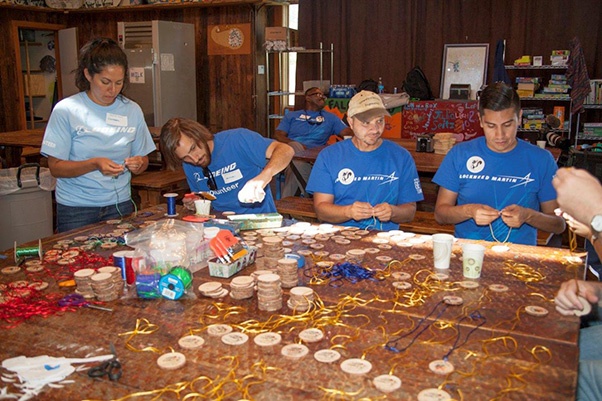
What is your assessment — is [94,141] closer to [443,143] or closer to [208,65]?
[443,143]

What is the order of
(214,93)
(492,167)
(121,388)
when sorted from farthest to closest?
(214,93) < (492,167) < (121,388)

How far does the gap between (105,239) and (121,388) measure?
1286 millimetres

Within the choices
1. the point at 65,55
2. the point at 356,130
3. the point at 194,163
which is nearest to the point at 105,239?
the point at 194,163

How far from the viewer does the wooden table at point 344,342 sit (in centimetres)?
125

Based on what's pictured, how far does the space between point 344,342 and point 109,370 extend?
23.9 inches

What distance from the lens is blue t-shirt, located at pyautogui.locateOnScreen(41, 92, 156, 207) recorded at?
2.77m

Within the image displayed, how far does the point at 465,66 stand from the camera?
784cm

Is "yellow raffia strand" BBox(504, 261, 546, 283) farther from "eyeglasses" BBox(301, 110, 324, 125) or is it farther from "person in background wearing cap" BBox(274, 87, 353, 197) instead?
"eyeglasses" BBox(301, 110, 324, 125)

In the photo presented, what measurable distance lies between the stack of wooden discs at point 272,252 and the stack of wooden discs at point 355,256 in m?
0.27

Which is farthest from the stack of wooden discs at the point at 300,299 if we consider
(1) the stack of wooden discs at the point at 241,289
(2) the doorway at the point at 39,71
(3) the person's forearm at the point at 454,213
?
(2) the doorway at the point at 39,71

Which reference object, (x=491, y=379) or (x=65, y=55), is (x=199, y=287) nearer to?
(x=491, y=379)

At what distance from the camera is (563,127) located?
734 centimetres

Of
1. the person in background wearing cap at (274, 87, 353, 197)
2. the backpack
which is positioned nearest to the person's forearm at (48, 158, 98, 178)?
the person in background wearing cap at (274, 87, 353, 197)

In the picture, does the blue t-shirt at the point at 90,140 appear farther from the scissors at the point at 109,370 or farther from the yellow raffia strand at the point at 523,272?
the yellow raffia strand at the point at 523,272
